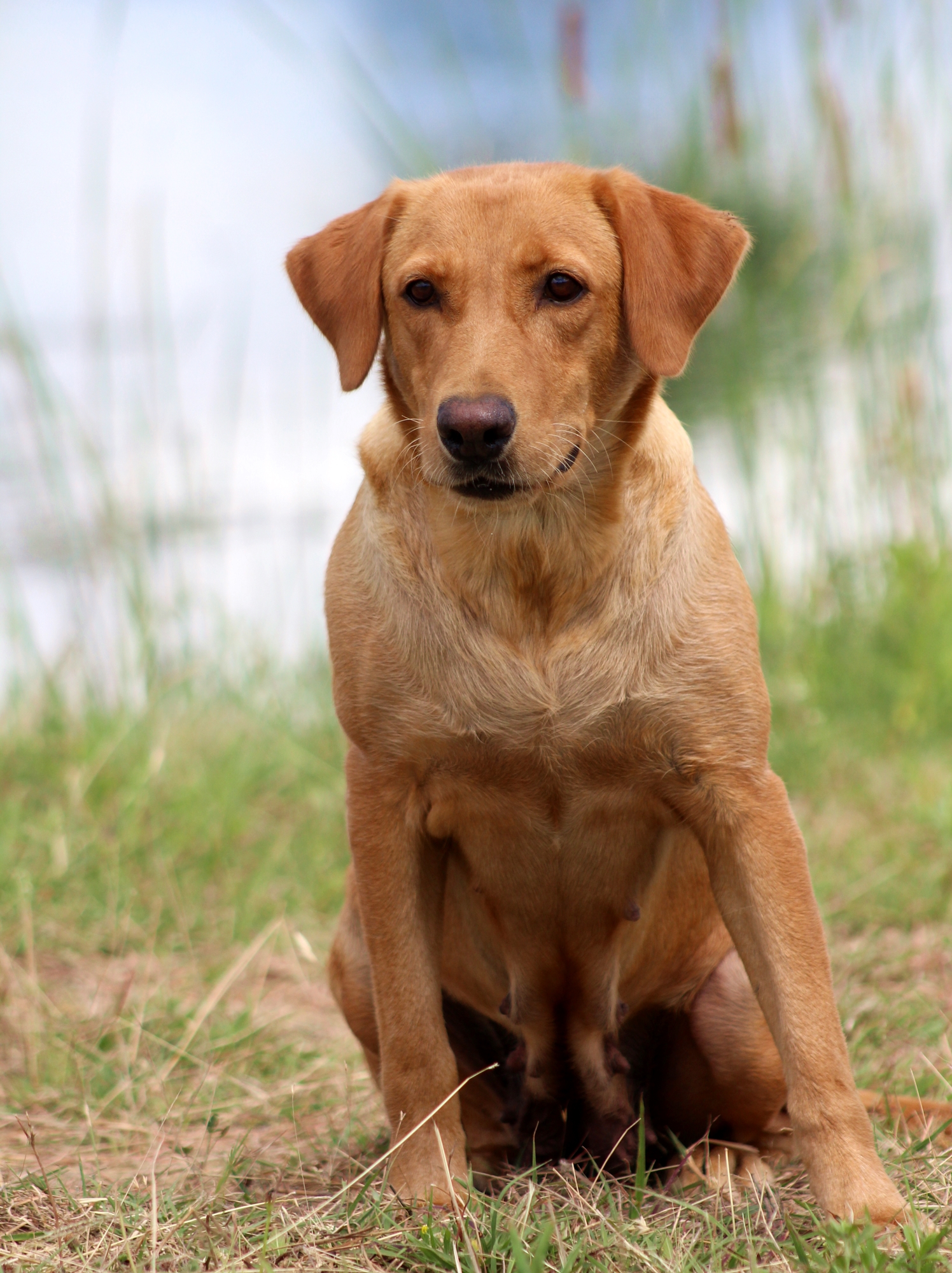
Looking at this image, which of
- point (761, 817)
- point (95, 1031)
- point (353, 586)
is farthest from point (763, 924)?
point (95, 1031)

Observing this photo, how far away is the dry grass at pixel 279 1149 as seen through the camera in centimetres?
204

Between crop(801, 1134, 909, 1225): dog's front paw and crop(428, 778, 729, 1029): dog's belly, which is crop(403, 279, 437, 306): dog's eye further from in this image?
crop(801, 1134, 909, 1225): dog's front paw

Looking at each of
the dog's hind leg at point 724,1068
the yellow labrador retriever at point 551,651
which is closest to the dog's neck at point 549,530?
the yellow labrador retriever at point 551,651

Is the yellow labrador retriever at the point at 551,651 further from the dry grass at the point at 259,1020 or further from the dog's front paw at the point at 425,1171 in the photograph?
the dry grass at the point at 259,1020

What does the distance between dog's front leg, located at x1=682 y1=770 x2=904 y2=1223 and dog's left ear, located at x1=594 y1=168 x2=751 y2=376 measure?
81cm

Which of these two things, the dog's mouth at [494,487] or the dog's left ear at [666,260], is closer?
the dog's mouth at [494,487]

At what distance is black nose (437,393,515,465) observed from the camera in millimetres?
2225

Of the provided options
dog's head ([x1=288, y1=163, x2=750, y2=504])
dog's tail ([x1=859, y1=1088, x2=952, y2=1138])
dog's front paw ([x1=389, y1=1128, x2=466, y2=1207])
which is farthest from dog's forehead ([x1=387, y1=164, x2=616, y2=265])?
dog's tail ([x1=859, y1=1088, x2=952, y2=1138])

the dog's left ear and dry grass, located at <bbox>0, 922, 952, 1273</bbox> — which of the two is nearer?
dry grass, located at <bbox>0, 922, 952, 1273</bbox>

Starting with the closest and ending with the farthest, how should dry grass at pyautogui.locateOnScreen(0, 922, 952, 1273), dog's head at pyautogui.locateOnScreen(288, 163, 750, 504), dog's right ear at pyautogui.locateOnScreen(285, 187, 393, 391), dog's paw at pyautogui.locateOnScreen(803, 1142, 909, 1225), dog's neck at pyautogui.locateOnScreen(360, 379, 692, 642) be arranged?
1. dry grass at pyautogui.locateOnScreen(0, 922, 952, 1273)
2. dog's paw at pyautogui.locateOnScreen(803, 1142, 909, 1225)
3. dog's head at pyautogui.locateOnScreen(288, 163, 750, 504)
4. dog's neck at pyautogui.locateOnScreen(360, 379, 692, 642)
5. dog's right ear at pyautogui.locateOnScreen(285, 187, 393, 391)

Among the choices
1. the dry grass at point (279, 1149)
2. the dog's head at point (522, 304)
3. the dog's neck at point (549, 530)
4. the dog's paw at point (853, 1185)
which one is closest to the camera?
the dry grass at point (279, 1149)

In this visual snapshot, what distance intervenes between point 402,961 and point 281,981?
177 centimetres

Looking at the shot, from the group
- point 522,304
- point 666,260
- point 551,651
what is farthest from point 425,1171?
point 666,260

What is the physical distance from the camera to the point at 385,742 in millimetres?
2402
